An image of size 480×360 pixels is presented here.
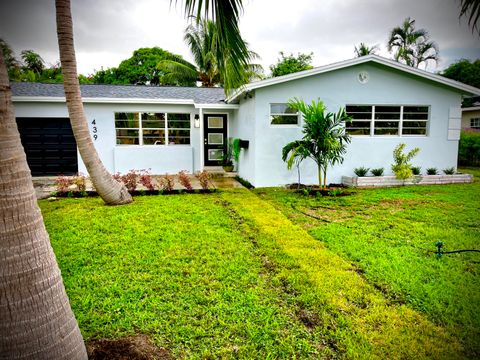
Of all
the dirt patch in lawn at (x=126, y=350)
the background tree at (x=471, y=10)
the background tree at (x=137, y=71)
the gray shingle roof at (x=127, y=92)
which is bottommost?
the dirt patch in lawn at (x=126, y=350)

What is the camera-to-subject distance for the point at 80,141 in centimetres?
711

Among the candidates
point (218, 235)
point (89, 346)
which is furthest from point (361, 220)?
point (89, 346)

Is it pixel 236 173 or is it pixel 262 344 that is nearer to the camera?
pixel 262 344

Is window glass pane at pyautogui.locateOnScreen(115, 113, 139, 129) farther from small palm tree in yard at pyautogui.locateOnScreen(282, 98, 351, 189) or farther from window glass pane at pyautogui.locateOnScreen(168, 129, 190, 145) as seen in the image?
small palm tree in yard at pyautogui.locateOnScreen(282, 98, 351, 189)

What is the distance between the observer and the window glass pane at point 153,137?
1347 cm

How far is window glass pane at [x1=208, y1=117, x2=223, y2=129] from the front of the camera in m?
14.3

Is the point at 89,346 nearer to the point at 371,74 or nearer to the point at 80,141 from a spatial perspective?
the point at 80,141

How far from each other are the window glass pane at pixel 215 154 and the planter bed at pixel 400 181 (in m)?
5.60

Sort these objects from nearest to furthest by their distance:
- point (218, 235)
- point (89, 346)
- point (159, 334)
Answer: point (89, 346) → point (159, 334) → point (218, 235)

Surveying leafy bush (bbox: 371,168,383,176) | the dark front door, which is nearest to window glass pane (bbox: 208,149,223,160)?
the dark front door

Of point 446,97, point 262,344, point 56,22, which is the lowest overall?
point 262,344

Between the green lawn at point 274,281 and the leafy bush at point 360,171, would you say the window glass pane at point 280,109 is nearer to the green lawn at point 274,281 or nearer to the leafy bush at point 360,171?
the leafy bush at point 360,171

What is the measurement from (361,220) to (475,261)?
7.63 feet

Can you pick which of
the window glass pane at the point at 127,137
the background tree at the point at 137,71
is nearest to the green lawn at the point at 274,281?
the window glass pane at the point at 127,137
